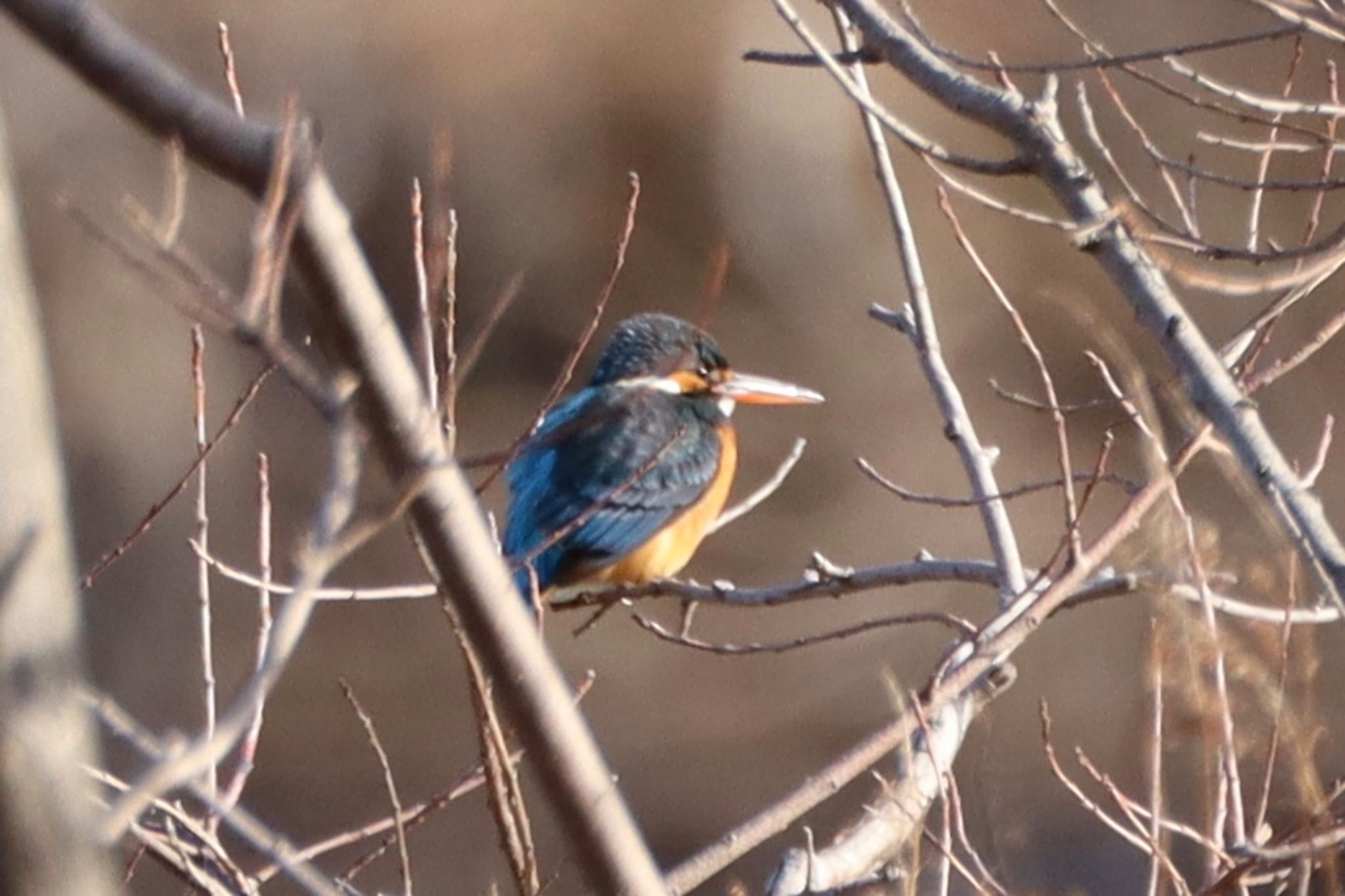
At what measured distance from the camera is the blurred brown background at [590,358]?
5.10m

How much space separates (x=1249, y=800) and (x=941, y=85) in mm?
3396

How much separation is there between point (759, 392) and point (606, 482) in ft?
1.89

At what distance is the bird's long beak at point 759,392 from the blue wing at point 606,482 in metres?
0.12

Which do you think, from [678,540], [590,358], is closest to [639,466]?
[678,540]

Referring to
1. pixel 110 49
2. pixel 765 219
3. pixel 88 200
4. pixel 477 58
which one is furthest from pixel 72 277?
pixel 110 49

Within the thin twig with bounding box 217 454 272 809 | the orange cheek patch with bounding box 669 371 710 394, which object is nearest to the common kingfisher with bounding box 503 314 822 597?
the orange cheek patch with bounding box 669 371 710 394

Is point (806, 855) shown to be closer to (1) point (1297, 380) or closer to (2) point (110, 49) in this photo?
(2) point (110, 49)

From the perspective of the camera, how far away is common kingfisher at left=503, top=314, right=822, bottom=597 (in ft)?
10.7

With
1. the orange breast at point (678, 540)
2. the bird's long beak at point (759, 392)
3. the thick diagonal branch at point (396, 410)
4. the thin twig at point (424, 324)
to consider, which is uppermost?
the bird's long beak at point (759, 392)

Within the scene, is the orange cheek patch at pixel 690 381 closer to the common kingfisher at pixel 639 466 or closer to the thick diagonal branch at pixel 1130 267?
the common kingfisher at pixel 639 466

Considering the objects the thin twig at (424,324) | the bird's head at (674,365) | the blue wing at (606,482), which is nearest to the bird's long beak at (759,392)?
the bird's head at (674,365)

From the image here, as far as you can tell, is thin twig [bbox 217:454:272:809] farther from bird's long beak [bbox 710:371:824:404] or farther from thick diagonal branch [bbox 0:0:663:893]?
bird's long beak [bbox 710:371:824:404]

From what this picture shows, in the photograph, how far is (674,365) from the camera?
12.0 feet

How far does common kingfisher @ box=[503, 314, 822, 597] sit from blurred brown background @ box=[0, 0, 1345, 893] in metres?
1.38
